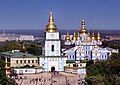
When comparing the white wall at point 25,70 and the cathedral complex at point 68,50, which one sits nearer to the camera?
the white wall at point 25,70

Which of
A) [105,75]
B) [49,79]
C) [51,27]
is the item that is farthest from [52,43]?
[105,75]

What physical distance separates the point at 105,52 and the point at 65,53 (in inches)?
167

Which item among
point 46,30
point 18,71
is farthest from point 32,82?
point 46,30

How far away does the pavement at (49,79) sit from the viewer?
37.1 m

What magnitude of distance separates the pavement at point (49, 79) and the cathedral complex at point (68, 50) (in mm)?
1514

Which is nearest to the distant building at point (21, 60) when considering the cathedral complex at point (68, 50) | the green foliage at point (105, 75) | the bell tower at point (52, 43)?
the cathedral complex at point (68, 50)

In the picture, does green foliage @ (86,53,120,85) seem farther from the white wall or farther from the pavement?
the white wall

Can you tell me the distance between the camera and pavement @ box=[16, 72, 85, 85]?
37097 millimetres

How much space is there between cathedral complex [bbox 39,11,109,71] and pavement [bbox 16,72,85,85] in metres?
1.51

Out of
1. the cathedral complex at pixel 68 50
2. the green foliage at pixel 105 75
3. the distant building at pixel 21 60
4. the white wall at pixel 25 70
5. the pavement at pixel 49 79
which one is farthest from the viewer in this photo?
the distant building at pixel 21 60

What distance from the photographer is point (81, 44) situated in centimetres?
5194

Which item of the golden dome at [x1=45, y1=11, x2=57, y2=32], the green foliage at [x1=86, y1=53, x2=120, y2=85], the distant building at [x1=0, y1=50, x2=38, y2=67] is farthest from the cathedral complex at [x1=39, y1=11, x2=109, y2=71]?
the green foliage at [x1=86, y1=53, x2=120, y2=85]

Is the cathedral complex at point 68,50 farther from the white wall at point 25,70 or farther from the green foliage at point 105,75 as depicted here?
the green foliage at point 105,75

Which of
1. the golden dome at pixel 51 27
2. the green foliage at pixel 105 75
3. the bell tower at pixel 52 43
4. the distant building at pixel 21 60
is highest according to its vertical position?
the golden dome at pixel 51 27
